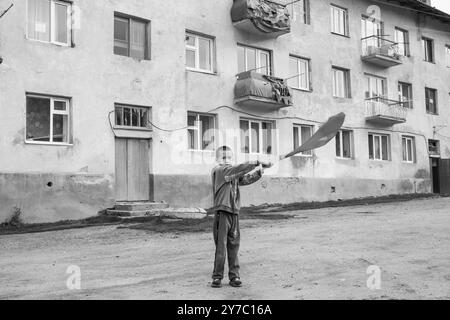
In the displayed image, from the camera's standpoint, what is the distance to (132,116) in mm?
17797

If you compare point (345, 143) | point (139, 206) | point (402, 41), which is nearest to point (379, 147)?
point (345, 143)

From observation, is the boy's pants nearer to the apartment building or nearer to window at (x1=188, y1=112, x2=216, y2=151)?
the apartment building

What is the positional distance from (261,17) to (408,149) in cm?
1350

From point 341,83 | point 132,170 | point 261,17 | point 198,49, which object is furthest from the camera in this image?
point 341,83

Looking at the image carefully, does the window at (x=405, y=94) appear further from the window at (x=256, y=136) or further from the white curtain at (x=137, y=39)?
the white curtain at (x=137, y=39)

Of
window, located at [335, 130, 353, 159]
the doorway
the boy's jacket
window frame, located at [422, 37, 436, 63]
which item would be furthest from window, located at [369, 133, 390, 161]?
the boy's jacket

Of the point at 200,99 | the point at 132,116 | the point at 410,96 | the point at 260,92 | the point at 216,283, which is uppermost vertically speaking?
the point at 410,96

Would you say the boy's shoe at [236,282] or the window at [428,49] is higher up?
the window at [428,49]

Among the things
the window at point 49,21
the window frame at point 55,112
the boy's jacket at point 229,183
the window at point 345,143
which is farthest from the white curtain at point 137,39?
the boy's jacket at point 229,183

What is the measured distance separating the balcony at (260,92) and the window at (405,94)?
1040 centimetres

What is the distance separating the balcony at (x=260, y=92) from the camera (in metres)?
20.1

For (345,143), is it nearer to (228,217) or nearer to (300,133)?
(300,133)

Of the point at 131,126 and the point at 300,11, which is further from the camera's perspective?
the point at 300,11

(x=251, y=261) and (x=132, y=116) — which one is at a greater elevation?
(x=132, y=116)
